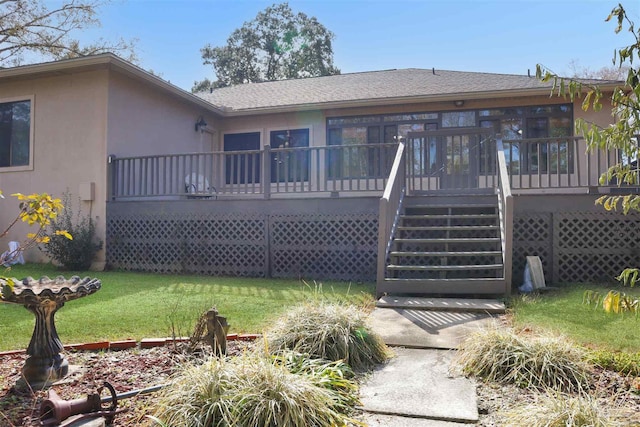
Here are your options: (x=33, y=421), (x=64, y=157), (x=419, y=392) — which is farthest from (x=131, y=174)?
(x=419, y=392)

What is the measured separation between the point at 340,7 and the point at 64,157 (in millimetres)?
10707

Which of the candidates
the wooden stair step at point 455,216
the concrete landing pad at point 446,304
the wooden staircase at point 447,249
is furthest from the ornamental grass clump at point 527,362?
the wooden stair step at point 455,216

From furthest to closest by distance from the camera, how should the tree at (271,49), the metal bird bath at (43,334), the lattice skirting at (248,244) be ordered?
the tree at (271,49) < the lattice skirting at (248,244) < the metal bird bath at (43,334)

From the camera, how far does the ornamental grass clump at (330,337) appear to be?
317 cm

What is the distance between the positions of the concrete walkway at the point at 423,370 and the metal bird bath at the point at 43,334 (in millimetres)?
2057

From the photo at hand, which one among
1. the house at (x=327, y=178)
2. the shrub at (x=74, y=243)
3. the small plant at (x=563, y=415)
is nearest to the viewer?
the small plant at (x=563, y=415)

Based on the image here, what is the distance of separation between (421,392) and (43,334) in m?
2.54

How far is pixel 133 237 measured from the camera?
876cm

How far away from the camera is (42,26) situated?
55.8ft

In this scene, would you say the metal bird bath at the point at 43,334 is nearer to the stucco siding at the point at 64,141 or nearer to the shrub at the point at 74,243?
the shrub at the point at 74,243

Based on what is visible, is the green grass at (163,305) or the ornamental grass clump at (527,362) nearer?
the ornamental grass clump at (527,362)

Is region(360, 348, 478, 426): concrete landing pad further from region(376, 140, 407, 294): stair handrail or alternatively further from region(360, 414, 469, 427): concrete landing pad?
region(376, 140, 407, 294): stair handrail

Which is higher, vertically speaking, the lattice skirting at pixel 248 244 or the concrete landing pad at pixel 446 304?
the lattice skirting at pixel 248 244

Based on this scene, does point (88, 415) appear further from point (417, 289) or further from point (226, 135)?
point (226, 135)
